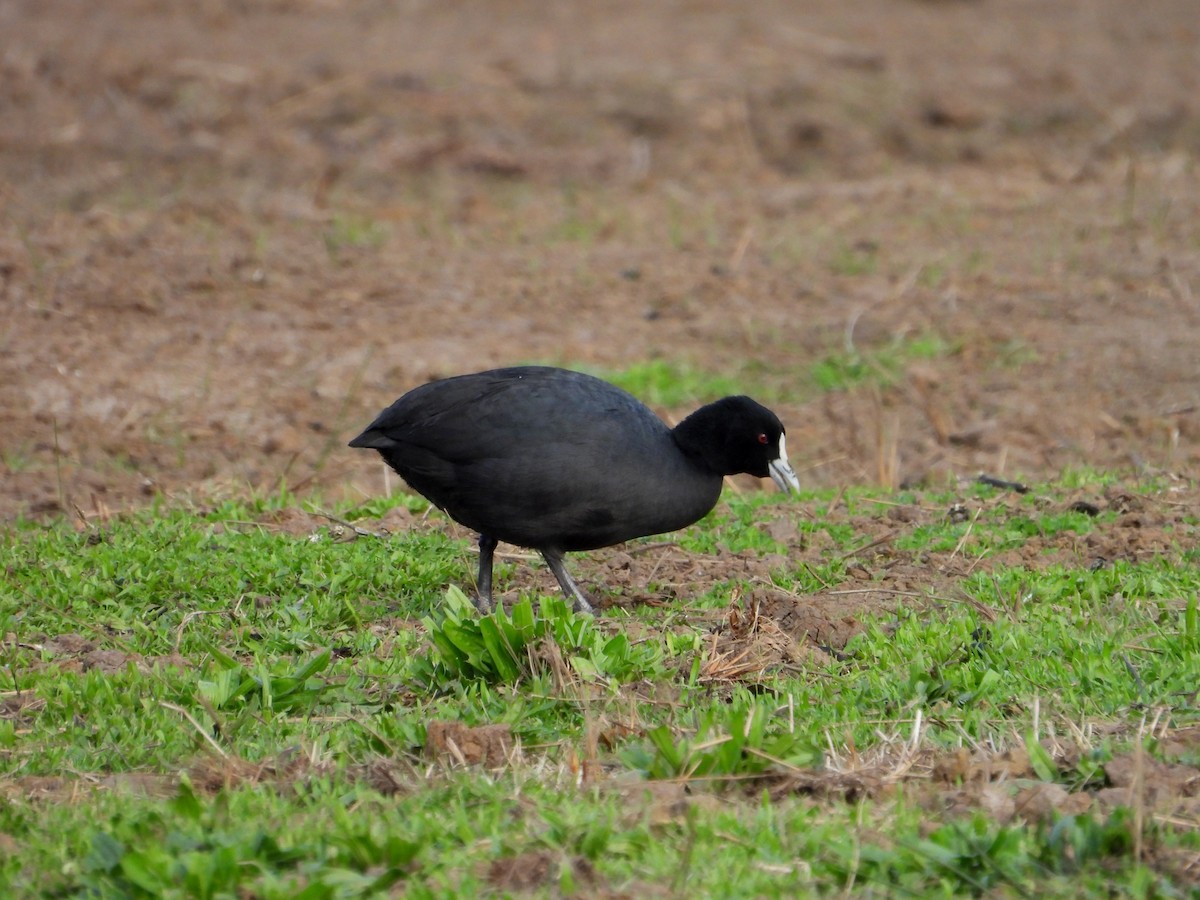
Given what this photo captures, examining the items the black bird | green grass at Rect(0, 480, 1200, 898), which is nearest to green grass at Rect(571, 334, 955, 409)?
green grass at Rect(0, 480, 1200, 898)

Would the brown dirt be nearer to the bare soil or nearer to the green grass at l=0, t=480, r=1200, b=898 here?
the bare soil

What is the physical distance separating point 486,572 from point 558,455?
77 centimetres

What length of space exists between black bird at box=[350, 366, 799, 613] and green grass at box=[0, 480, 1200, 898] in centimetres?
40

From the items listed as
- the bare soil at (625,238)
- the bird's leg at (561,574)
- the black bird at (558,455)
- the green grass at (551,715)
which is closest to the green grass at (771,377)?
the bare soil at (625,238)

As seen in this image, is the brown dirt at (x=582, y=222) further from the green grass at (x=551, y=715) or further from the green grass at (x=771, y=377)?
the green grass at (x=551, y=715)

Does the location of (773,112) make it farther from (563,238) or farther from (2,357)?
(2,357)

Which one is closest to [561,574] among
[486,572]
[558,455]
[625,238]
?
[486,572]

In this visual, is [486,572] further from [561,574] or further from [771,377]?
[771,377]

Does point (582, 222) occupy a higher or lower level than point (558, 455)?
lower

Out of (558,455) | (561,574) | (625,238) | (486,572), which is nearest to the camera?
(558,455)

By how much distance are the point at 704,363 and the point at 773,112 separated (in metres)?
5.73

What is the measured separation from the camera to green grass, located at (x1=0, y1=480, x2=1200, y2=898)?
13.2 feet

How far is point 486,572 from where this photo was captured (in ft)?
21.9

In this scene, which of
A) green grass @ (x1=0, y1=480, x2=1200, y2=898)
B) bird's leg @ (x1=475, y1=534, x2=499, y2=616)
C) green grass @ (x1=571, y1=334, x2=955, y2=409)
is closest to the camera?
green grass @ (x1=0, y1=480, x2=1200, y2=898)
